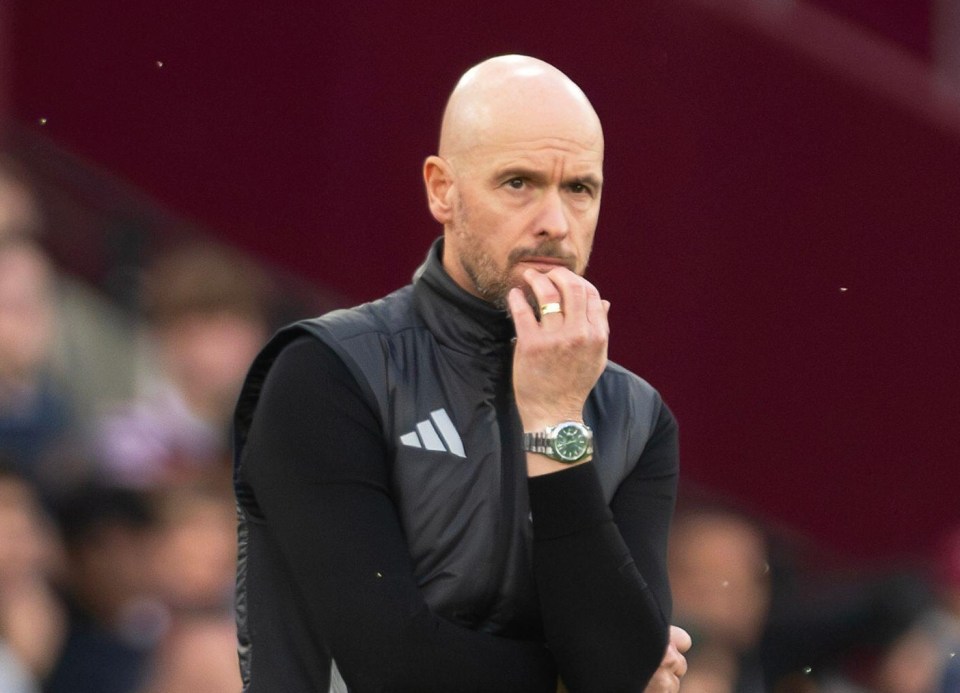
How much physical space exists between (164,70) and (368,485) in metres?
2.31

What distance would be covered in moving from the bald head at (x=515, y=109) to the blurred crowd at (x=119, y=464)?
1536 millimetres

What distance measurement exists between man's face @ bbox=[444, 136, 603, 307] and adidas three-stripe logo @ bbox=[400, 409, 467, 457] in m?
0.17

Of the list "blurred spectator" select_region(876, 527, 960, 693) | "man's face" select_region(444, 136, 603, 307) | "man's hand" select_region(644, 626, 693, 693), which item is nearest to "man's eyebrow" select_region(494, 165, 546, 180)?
"man's face" select_region(444, 136, 603, 307)

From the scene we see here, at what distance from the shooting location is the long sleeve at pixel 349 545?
1.89 m

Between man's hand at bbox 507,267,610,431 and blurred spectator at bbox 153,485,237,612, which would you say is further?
blurred spectator at bbox 153,485,237,612

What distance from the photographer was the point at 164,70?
402 centimetres

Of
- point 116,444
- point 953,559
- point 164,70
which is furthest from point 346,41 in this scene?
point 953,559

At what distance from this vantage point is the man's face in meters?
2.08

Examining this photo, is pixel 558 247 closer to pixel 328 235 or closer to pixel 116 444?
pixel 116 444

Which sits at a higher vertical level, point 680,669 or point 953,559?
point 680,669

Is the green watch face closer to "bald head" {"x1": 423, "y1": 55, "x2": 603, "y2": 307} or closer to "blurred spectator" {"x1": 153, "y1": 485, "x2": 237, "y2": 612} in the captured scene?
"bald head" {"x1": 423, "y1": 55, "x2": 603, "y2": 307}

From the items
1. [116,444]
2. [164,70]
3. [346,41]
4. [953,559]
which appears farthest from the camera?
[953,559]

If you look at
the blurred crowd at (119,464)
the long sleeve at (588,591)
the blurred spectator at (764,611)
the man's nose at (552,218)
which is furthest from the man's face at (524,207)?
the blurred spectator at (764,611)

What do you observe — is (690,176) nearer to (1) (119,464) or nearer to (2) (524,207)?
(1) (119,464)
